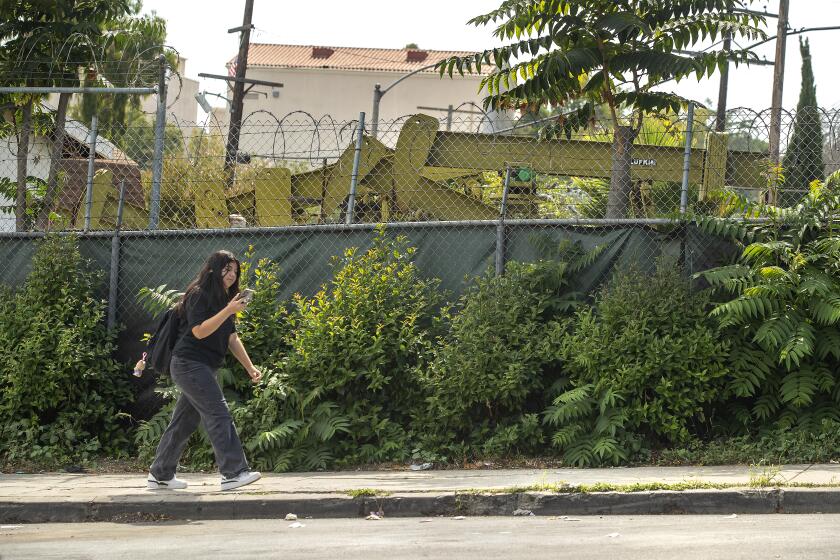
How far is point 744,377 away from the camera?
895 centimetres

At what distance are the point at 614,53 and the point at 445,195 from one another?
7.18 feet

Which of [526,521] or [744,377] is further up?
[744,377]

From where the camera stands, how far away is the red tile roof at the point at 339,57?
56438mm

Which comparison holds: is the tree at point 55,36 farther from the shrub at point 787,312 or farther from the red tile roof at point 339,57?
the red tile roof at point 339,57

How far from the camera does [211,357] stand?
799cm

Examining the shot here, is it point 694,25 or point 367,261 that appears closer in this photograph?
point 367,261

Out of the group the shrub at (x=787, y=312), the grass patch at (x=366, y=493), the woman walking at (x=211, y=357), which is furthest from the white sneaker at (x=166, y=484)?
the shrub at (x=787, y=312)

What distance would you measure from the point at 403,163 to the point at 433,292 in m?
2.05

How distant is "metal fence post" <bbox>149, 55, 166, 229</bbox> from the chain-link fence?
3 cm

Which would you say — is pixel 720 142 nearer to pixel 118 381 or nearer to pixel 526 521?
pixel 526 521

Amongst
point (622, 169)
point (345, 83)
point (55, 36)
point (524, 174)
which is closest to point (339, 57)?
point (345, 83)

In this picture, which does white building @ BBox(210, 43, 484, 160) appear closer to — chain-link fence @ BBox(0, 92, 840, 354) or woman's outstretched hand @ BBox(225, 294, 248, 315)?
chain-link fence @ BBox(0, 92, 840, 354)

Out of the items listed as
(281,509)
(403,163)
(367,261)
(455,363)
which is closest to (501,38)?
(403,163)

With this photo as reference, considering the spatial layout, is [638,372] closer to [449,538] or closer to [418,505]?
[418,505]
